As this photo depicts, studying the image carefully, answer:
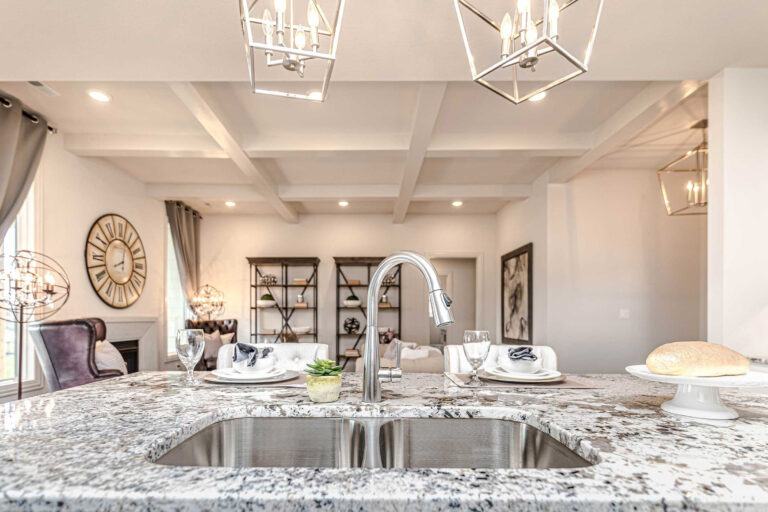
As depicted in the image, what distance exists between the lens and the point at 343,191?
5.58 metres

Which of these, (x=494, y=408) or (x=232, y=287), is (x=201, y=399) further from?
(x=232, y=287)

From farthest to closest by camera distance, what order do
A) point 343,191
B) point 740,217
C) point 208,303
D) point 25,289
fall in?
point 208,303 → point 343,191 → point 25,289 → point 740,217

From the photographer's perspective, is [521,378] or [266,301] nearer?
[521,378]

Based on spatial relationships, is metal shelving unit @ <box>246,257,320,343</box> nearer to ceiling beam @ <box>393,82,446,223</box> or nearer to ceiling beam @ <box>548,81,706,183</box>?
ceiling beam @ <box>393,82,446,223</box>

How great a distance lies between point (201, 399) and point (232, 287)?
6275 millimetres

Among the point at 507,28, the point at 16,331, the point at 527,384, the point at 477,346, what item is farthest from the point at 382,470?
the point at 16,331

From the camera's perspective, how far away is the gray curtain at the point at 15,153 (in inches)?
126

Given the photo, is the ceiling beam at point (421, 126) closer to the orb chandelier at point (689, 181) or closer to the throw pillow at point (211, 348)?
the orb chandelier at point (689, 181)

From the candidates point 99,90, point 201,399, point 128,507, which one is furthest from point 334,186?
point 128,507

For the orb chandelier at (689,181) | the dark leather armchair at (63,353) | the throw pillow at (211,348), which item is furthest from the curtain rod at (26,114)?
the orb chandelier at (689,181)

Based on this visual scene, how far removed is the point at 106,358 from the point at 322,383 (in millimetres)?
3137

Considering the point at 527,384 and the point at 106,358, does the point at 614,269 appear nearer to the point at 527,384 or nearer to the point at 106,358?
the point at 527,384

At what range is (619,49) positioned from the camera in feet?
7.22

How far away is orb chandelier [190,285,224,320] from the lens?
21.6 feet
